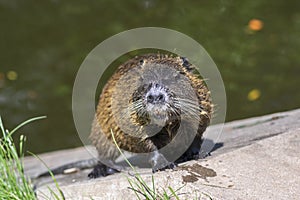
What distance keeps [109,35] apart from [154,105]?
6129mm

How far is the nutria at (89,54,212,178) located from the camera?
3.53 metres

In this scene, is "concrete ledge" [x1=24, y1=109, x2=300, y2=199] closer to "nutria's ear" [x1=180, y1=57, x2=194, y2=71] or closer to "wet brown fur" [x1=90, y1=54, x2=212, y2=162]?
"wet brown fur" [x1=90, y1=54, x2=212, y2=162]

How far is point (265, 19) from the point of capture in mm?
9508

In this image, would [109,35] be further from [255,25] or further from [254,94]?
[254,94]

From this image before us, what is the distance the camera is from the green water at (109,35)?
8195 millimetres

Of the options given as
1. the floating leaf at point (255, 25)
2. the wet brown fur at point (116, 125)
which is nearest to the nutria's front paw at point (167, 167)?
the wet brown fur at point (116, 125)

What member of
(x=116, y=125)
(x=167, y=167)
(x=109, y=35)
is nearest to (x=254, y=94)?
(x=109, y=35)

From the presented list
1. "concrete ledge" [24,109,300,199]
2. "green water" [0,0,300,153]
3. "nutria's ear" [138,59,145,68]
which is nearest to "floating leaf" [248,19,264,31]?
"green water" [0,0,300,153]

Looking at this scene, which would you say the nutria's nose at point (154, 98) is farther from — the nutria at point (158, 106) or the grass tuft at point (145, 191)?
the grass tuft at point (145, 191)

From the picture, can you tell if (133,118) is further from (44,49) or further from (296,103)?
(44,49)

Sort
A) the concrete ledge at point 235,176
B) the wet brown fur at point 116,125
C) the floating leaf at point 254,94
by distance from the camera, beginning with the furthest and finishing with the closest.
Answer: the floating leaf at point 254,94, the wet brown fur at point 116,125, the concrete ledge at point 235,176

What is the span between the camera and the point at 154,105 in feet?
11.3

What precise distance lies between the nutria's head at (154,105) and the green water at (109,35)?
4.35 meters

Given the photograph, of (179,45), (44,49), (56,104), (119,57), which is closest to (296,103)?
(179,45)
